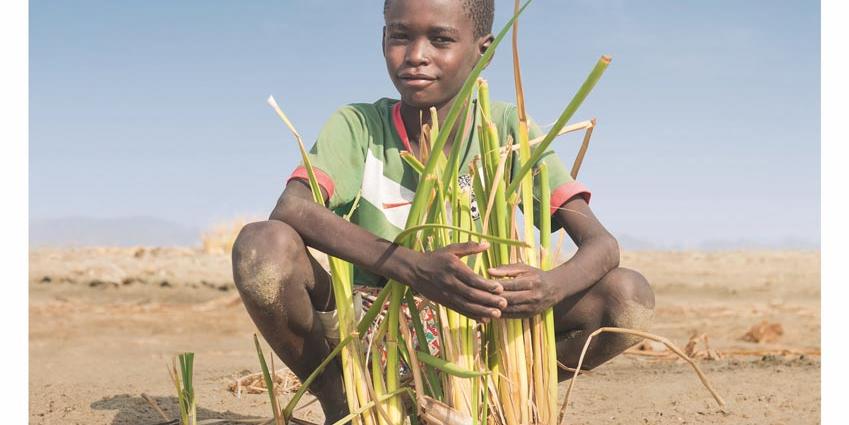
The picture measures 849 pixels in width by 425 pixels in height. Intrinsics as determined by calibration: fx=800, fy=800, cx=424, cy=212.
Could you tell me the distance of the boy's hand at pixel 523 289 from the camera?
5.83 feet

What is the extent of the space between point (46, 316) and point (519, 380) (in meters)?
6.64

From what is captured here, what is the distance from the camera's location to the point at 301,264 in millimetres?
2025

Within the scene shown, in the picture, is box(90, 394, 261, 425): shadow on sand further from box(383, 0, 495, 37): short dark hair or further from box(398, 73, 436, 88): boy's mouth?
box(383, 0, 495, 37): short dark hair

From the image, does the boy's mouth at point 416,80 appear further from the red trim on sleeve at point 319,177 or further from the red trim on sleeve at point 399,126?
the red trim on sleeve at point 319,177

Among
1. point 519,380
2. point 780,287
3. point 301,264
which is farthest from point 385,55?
point 780,287

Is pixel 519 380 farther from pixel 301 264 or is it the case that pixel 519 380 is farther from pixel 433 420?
pixel 301 264

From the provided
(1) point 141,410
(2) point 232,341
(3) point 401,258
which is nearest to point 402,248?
(3) point 401,258

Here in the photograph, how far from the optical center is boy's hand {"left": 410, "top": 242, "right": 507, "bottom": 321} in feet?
5.65

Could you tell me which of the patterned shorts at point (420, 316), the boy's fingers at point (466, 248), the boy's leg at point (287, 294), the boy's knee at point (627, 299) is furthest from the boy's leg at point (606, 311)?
the boy's leg at point (287, 294)

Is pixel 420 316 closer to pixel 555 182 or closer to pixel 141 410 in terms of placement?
pixel 555 182

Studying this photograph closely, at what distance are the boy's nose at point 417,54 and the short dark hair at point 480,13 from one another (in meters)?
0.17

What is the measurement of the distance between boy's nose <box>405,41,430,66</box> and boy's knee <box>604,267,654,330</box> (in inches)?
29.7

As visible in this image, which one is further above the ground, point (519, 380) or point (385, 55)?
point (385, 55)

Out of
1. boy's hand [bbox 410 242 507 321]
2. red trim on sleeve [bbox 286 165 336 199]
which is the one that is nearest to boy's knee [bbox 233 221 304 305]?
red trim on sleeve [bbox 286 165 336 199]
